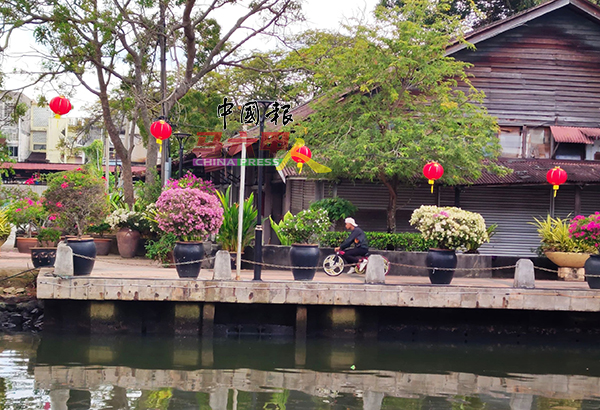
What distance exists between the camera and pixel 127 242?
19.0 m

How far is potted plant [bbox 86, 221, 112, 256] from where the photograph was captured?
64.4ft

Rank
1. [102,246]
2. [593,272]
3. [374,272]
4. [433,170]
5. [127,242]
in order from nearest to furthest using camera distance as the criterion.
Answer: [374,272] < [593,272] < [433,170] < [127,242] < [102,246]

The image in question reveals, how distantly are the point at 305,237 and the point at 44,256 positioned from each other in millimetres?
5396

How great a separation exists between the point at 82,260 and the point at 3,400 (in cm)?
423

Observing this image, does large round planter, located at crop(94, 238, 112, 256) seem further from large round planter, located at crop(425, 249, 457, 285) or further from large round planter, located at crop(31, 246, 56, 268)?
large round planter, located at crop(425, 249, 457, 285)

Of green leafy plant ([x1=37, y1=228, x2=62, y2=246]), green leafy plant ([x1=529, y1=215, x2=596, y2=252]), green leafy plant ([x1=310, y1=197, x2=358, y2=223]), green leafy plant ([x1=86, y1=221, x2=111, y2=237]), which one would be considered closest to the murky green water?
green leafy plant ([x1=37, y1=228, x2=62, y2=246])

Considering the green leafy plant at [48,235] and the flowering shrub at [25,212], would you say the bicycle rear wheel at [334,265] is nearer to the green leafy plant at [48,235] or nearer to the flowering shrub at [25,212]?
the green leafy plant at [48,235]

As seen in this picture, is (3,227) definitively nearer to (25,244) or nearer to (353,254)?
(25,244)

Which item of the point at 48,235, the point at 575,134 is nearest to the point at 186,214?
the point at 48,235

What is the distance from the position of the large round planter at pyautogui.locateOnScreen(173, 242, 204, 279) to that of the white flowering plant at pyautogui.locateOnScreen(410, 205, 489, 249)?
464 cm

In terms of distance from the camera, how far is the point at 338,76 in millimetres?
17484

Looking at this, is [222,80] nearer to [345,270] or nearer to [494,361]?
[345,270]

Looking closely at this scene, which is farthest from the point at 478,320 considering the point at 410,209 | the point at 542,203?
the point at 542,203

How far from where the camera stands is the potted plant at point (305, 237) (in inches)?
560
